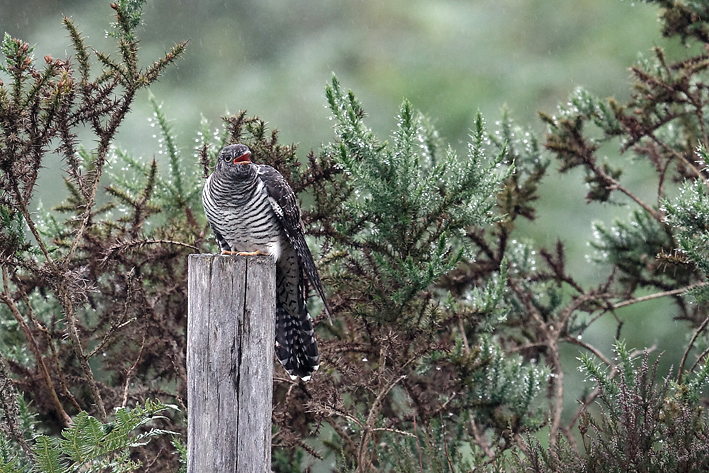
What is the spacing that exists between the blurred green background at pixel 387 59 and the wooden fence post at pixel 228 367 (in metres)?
6.87

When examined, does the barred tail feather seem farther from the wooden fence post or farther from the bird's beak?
the wooden fence post

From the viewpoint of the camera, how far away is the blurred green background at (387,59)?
32.5 ft

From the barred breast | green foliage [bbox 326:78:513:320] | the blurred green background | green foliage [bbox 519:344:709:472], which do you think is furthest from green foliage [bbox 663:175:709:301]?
Answer: the blurred green background

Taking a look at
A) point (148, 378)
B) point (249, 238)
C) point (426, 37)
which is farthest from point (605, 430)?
point (426, 37)

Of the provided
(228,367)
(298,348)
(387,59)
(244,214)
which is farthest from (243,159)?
(387,59)

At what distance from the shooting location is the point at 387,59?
12070 millimetres

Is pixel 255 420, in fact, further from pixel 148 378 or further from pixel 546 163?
pixel 546 163

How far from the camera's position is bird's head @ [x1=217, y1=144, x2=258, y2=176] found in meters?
3.04

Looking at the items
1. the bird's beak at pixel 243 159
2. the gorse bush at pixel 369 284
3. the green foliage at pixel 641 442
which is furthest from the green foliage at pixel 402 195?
the green foliage at pixel 641 442

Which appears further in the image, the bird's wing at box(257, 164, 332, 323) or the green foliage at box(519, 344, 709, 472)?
the bird's wing at box(257, 164, 332, 323)

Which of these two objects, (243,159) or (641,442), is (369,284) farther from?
(641,442)

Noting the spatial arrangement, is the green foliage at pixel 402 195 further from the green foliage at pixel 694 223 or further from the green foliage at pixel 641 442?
the green foliage at pixel 641 442

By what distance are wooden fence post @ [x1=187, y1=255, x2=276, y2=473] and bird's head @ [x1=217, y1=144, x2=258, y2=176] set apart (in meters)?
0.80

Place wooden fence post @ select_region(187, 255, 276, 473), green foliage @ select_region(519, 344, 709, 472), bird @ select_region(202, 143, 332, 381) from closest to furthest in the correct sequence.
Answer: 1. wooden fence post @ select_region(187, 255, 276, 473)
2. green foliage @ select_region(519, 344, 709, 472)
3. bird @ select_region(202, 143, 332, 381)
